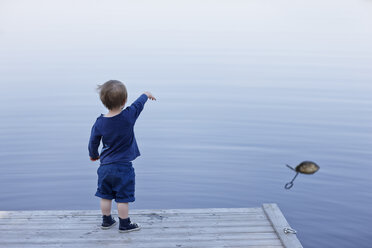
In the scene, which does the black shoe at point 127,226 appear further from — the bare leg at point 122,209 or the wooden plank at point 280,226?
the wooden plank at point 280,226

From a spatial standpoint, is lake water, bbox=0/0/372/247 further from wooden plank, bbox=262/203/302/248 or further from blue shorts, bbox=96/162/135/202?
blue shorts, bbox=96/162/135/202

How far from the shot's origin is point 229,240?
4.01 metres

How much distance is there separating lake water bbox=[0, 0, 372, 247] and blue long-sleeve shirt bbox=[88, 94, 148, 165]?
2387mm

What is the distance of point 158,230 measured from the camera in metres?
4.13

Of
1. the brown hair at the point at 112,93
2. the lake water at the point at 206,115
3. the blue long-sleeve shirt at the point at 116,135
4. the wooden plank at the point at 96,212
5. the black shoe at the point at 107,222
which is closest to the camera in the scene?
the brown hair at the point at 112,93

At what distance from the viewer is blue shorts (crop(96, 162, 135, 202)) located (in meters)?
3.82

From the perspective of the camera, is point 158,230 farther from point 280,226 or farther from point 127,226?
point 280,226

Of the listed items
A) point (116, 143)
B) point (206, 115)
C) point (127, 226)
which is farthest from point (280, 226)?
point (206, 115)

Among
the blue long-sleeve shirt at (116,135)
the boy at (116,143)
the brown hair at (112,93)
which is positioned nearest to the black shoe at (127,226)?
the boy at (116,143)

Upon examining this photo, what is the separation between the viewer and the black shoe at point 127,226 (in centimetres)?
401

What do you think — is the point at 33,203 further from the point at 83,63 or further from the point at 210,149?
the point at 83,63

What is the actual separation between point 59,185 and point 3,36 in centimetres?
1050

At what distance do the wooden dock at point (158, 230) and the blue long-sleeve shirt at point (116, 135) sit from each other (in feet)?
1.94

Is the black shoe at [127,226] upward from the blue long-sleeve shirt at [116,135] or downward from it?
downward
